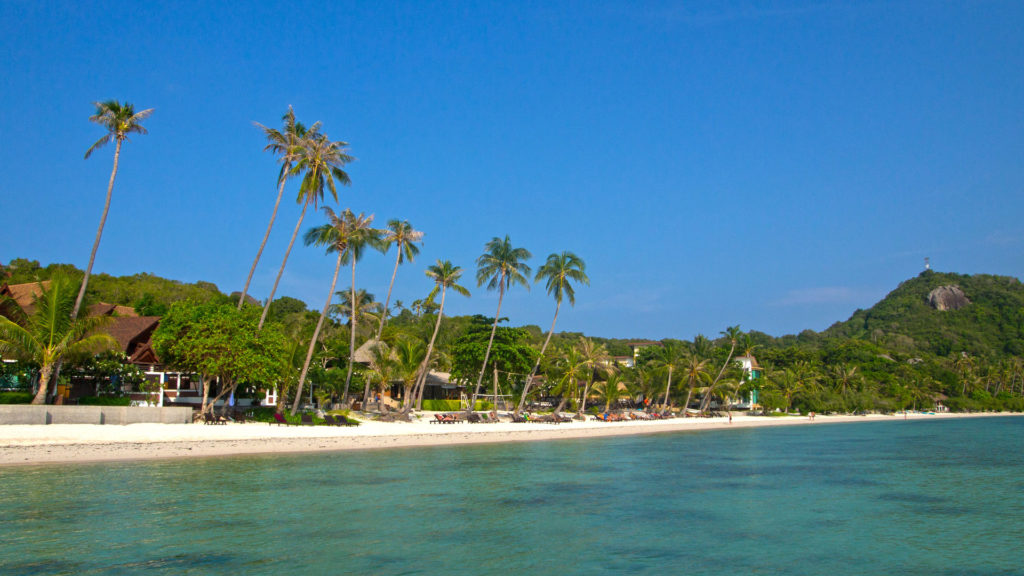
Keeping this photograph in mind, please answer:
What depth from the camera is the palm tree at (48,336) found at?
2886 cm

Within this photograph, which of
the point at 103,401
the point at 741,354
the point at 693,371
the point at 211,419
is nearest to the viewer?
the point at 103,401

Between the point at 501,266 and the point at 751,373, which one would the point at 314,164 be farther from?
the point at 751,373

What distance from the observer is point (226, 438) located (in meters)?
30.1

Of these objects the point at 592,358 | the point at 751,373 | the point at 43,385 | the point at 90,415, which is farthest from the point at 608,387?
the point at 43,385

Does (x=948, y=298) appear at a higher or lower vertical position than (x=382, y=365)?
higher

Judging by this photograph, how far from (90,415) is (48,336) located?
3.87 meters

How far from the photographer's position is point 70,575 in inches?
453

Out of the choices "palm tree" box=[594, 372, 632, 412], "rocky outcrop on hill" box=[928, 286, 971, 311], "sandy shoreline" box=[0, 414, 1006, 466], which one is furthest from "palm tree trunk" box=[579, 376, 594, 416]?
"rocky outcrop on hill" box=[928, 286, 971, 311]

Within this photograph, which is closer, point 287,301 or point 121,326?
point 121,326

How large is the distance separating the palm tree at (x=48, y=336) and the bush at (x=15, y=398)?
2.39 feet

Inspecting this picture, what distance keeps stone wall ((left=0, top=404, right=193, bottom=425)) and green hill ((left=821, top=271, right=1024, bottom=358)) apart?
129 m

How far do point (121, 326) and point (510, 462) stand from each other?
1016 inches

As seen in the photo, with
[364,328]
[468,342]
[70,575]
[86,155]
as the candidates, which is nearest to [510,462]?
[70,575]

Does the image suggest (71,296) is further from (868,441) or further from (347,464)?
(868,441)
